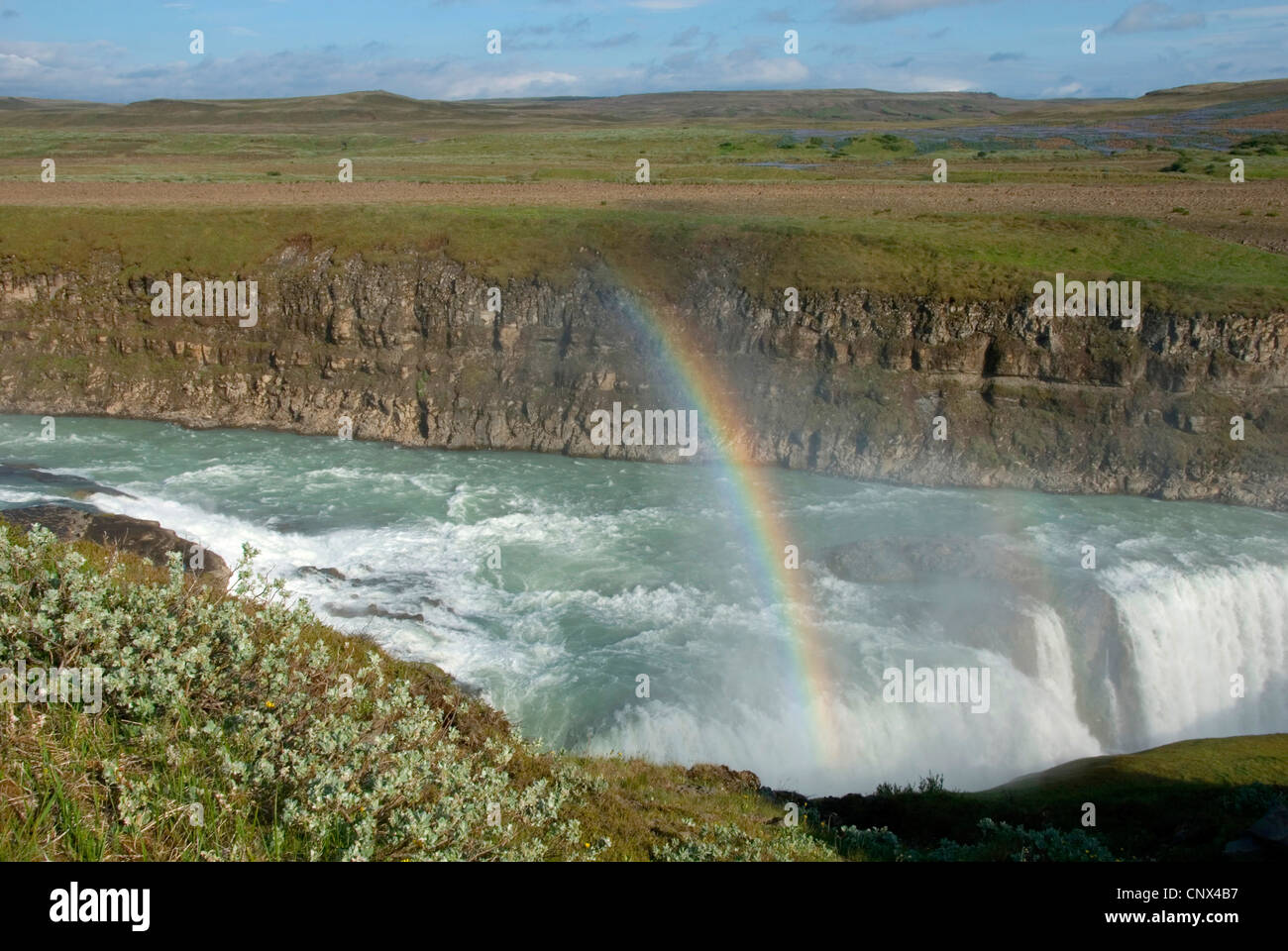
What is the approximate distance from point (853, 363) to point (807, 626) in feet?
58.0

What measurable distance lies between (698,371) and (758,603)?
55.2ft

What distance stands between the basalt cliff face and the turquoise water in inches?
95.9

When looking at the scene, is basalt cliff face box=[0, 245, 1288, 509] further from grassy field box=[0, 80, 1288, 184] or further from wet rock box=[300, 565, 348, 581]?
grassy field box=[0, 80, 1288, 184]

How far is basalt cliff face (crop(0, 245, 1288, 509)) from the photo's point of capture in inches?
1398

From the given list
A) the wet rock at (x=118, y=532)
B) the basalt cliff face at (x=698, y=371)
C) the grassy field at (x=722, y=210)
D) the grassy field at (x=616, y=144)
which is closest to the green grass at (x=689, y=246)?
the grassy field at (x=722, y=210)

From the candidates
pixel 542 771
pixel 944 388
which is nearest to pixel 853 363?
pixel 944 388

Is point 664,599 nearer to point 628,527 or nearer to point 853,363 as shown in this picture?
point 628,527

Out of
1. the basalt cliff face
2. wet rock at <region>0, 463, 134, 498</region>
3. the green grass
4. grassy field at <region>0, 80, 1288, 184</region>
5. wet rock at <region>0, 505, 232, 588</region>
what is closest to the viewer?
wet rock at <region>0, 505, 232, 588</region>

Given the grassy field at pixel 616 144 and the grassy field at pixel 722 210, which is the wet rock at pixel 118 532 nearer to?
the grassy field at pixel 722 210

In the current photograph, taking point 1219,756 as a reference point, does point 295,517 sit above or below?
above

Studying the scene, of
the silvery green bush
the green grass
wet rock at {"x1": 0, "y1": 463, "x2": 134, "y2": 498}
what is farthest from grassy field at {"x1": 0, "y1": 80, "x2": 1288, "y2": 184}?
the silvery green bush

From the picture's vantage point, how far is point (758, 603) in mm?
24969
